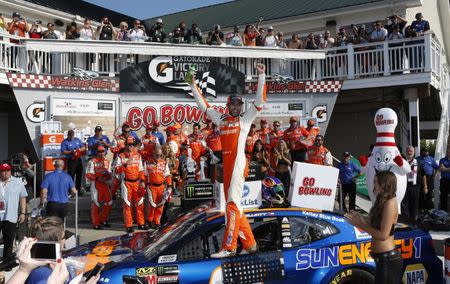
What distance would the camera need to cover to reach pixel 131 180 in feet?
30.0

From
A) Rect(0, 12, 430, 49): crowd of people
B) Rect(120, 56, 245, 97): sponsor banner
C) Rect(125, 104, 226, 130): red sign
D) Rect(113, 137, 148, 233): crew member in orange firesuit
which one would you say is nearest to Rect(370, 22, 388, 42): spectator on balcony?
Rect(0, 12, 430, 49): crowd of people

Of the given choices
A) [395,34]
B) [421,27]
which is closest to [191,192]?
[395,34]

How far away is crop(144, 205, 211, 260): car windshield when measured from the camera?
4536mm

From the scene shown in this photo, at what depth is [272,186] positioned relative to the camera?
17.4ft

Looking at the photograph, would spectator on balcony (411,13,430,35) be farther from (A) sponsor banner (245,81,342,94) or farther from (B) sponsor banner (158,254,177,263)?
(B) sponsor banner (158,254,177,263)

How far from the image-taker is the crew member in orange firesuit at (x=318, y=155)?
9953 mm

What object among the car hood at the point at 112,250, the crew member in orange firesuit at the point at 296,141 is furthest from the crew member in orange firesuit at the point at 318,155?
the car hood at the point at 112,250

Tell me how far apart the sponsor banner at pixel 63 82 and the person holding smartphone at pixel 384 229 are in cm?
1028

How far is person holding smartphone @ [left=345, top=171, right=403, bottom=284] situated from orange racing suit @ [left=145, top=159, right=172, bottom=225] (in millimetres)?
5851

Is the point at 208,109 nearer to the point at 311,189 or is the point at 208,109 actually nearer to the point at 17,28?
the point at 311,189

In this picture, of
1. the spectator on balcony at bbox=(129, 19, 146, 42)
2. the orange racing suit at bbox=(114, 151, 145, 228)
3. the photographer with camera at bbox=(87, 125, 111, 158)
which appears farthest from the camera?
the spectator on balcony at bbox=(129, 19, 146, 42)

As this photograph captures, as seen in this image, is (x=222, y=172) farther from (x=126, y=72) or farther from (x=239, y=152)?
(x=126, y=72)

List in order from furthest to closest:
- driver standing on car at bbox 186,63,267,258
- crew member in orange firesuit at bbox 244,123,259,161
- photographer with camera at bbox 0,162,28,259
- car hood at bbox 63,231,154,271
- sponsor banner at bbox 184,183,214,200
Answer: crew member in orange firesuit at bbox 244,123,259,161, sponsor banner at bbox 184,183,214,200, photographer with camera at bbox 0,162,28,259, driver standing on car at bbox 186,63,267,258, car hood at bbox 63,231,154,271

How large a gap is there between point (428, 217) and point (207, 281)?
20.9 ft
